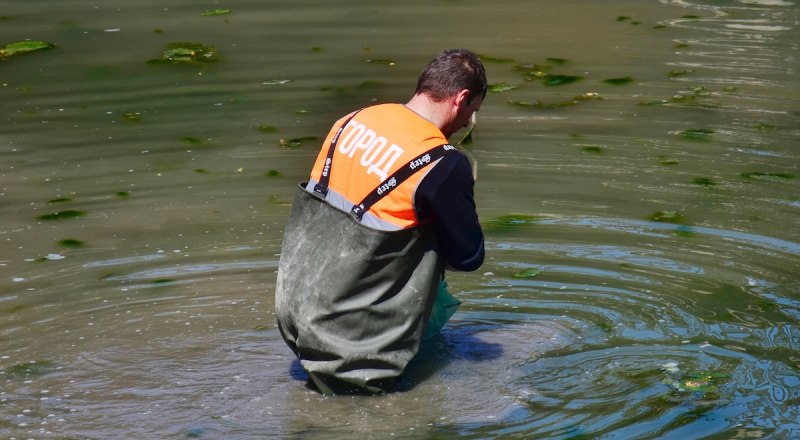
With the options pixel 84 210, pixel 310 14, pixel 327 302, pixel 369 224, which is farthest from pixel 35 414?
pixel 310 14

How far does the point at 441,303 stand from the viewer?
5.60 m

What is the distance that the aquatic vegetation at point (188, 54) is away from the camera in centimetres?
1147

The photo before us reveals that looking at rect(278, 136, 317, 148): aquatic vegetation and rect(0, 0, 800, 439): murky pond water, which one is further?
rect(278, 136, 317, 148): aquatic vegetation

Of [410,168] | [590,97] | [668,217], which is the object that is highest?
[410,168]

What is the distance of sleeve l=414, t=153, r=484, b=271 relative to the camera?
4.69 metres

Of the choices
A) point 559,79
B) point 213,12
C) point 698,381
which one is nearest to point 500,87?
point 559,79

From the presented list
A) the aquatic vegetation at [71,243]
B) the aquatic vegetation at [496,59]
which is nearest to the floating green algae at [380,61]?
the aquatic vegetation at [496,59]

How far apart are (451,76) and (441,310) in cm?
124

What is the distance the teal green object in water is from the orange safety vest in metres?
0.84

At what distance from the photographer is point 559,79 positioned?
10688 mm

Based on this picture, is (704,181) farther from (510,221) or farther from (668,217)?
(510,221)

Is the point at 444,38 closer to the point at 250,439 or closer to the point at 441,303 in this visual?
the point at 441,303

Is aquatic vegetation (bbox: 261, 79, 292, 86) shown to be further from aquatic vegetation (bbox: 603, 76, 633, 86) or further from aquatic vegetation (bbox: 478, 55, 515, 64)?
aquatic vegetation (bbox: 603, 76, 633, 86)

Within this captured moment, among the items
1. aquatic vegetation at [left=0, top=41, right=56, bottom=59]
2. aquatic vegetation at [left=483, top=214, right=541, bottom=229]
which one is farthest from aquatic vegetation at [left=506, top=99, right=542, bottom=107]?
aquatic vegetation at [left=0, top=41, right=56, bottom=59]
